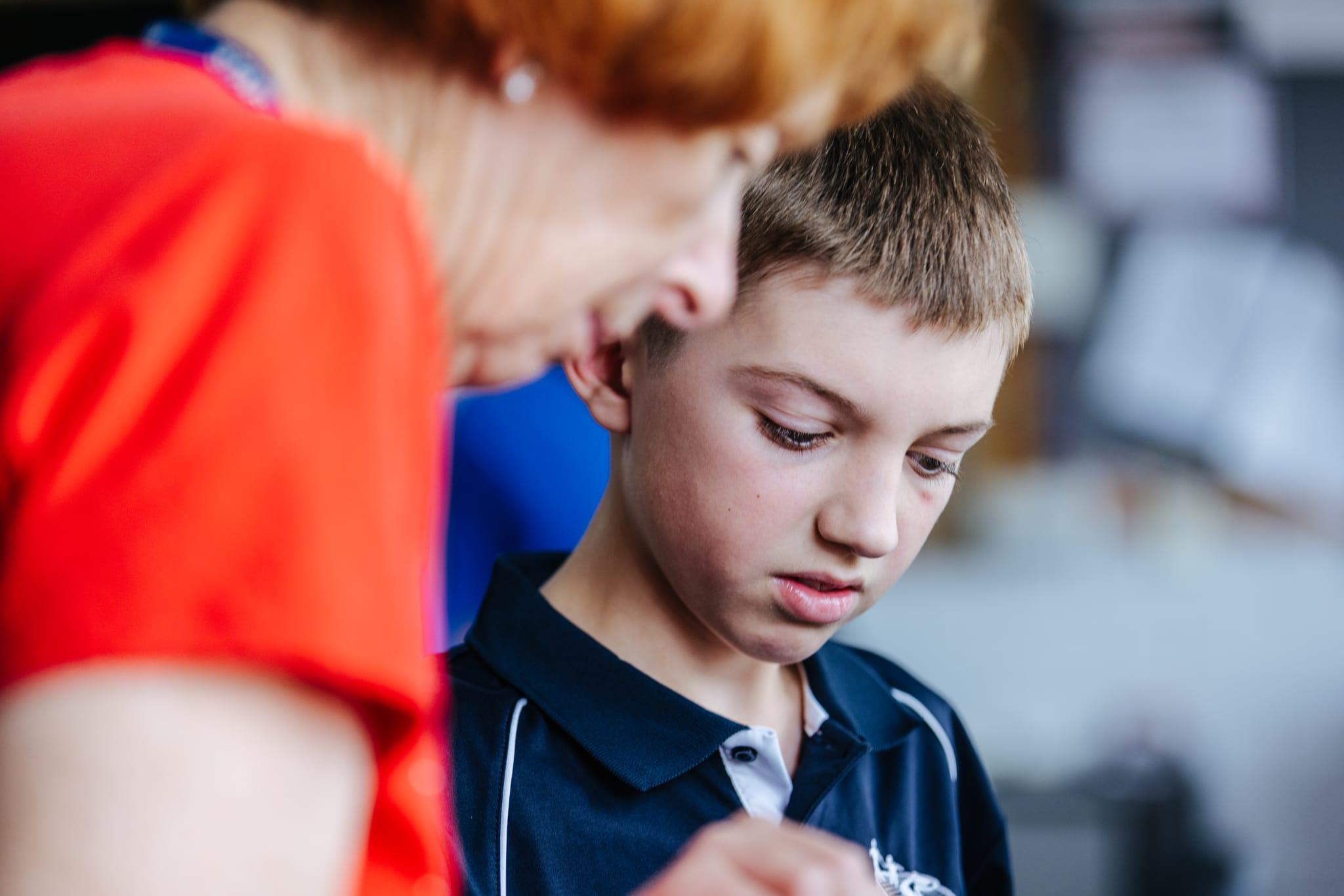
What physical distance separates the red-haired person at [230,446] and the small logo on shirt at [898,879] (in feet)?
1.89

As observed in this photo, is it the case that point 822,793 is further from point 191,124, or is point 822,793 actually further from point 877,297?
point 191,124

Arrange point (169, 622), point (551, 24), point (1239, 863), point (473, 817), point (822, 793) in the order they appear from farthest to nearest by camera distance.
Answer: point (1239, 863)
point (822, 793)
point (473, 817)
point (551, 24)
point (169, 622)

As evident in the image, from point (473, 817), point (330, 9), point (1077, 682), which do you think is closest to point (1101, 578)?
point (1077, 682)

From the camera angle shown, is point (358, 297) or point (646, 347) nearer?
point (358, 297)

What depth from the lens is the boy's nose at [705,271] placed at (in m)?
0.56

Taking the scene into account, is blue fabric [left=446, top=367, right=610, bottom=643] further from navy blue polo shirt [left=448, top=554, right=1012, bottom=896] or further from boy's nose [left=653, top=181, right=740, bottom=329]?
boy's nose [left=653, top=181, right=740, bottom=329]

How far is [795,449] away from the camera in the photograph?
0.88 meters

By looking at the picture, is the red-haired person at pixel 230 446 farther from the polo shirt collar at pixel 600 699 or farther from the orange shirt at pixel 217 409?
the polo shirt collar at pixel 600 699

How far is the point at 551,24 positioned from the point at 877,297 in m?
0.48

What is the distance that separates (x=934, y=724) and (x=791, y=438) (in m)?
0.37

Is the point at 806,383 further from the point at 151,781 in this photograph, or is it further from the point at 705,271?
the point at 151,781

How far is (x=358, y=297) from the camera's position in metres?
0.37

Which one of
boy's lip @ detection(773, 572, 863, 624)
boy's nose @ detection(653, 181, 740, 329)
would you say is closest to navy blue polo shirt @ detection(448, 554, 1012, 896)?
boy's lip @ detection(773, 572, 863, 624)

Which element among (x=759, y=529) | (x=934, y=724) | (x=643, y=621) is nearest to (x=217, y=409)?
(x=759, y=529)
